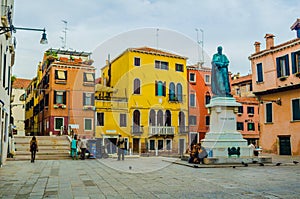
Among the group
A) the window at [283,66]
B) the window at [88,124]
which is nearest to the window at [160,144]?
the window at [88,124]

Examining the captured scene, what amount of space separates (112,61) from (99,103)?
8.10 meters

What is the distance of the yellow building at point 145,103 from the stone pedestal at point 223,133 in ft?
63.2

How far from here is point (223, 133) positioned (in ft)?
49.3

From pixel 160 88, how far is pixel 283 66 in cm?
1713

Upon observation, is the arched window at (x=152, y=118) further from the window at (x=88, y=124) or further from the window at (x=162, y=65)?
the window at (x=88, y=124)

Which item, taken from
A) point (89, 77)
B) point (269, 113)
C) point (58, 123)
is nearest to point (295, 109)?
point (269, 113)

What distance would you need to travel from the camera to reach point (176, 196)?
24.1 feet

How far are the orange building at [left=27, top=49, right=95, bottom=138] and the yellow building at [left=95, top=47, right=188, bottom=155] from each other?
1.13 metres

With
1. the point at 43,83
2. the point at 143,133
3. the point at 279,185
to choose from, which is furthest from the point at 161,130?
the point at 279,185

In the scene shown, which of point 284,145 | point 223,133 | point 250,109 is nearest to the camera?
point 223,133

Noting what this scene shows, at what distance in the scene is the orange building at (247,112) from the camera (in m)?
41.7

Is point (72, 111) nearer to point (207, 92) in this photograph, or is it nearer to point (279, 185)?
point (207, 92)

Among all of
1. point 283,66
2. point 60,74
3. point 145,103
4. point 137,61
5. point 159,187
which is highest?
point 137,61

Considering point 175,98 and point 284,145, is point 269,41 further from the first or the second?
point 175,98
